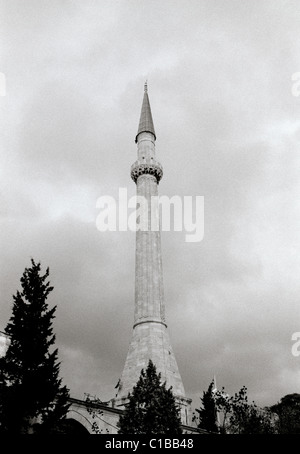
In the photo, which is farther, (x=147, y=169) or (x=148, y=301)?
(x=147, y=169)

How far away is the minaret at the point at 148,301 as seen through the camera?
103 feet

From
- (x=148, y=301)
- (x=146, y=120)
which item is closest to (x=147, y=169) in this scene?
(x=146, y=120)

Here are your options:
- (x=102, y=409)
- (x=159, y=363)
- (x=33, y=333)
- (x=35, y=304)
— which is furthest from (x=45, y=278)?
(x=159, y=363)

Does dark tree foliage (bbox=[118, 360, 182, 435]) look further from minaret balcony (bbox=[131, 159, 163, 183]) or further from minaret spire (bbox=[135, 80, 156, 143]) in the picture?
minaret spire (bbox=[135, 80, 156, 143])

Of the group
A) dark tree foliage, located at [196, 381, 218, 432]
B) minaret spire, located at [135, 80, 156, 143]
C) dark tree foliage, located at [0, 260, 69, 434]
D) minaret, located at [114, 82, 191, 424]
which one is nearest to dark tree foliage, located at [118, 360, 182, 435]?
dark tree foliage, located at [0, 260, 69, 434]

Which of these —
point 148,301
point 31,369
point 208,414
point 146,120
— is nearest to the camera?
point 31,369

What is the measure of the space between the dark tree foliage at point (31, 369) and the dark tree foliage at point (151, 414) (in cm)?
339

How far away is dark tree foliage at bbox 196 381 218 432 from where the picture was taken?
38906 mm

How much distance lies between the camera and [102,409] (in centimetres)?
2712

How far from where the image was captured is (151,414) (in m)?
21.5

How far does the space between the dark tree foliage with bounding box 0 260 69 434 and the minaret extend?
11.1 meters

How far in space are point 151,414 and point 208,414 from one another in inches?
893

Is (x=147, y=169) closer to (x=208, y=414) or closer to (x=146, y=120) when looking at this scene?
(x=146, y=120)
